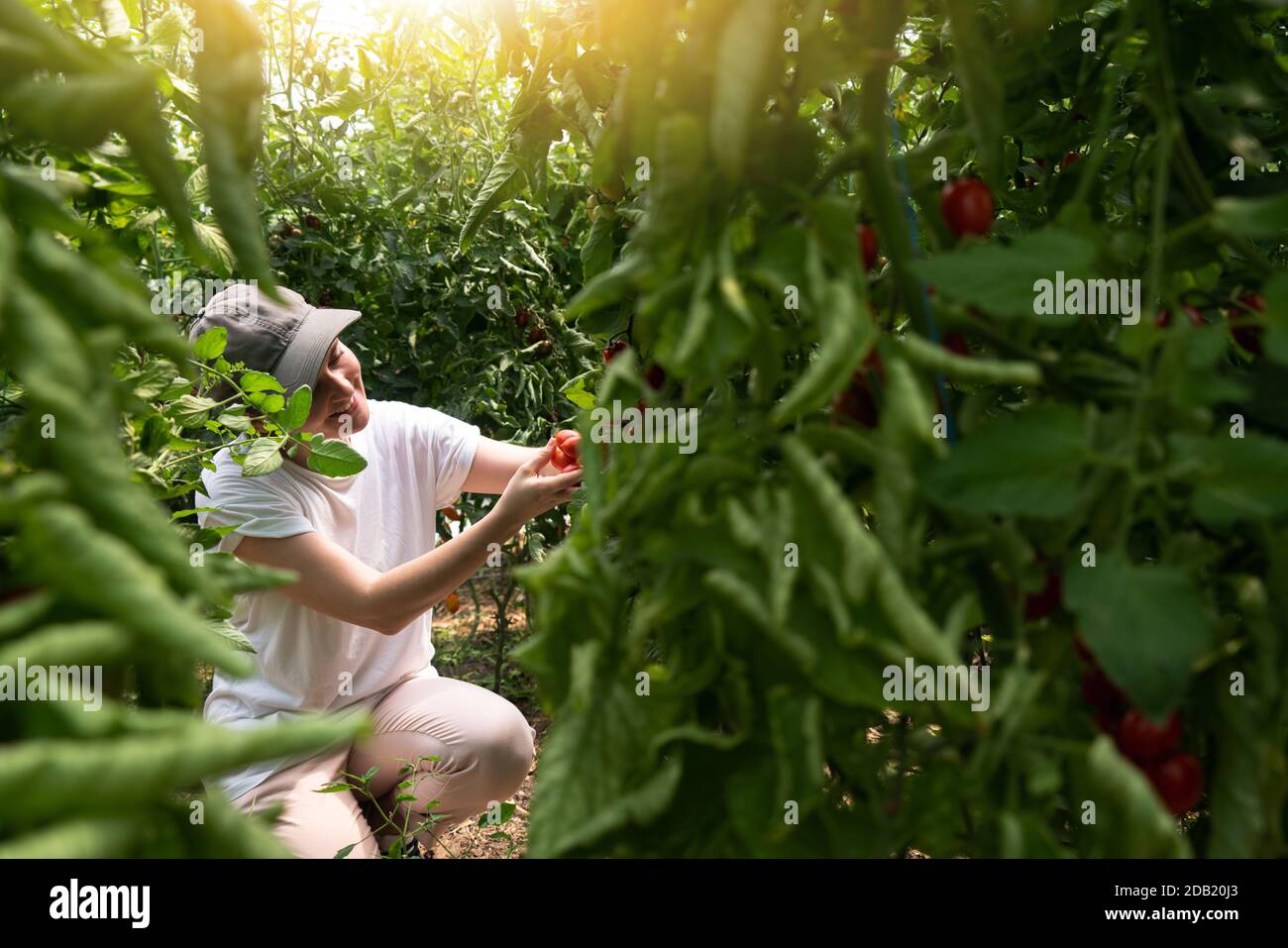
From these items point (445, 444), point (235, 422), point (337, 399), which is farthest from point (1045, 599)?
point (445, 444)

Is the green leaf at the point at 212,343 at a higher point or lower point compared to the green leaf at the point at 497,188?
lower

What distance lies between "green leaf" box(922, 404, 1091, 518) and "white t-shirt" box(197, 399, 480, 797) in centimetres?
151

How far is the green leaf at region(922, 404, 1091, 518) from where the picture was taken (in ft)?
1.44

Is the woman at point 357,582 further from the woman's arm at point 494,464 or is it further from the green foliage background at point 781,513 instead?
the green foliage background at point 781,513

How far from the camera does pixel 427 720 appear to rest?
6.42ft

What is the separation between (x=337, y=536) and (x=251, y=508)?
11.2 inches

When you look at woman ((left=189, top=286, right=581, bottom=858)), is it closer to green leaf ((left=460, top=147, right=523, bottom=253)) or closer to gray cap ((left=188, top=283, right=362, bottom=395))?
gray cap ((left=188, top=283, right=362, bottom=395))

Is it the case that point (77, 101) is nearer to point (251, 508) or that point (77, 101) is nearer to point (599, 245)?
point (599, 245)

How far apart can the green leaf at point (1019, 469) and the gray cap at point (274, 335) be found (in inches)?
61.0

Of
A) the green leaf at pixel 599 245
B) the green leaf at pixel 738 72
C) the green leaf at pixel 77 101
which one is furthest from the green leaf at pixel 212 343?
the green leaf at pixel 738 72

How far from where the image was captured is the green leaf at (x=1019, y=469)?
0.44 meters

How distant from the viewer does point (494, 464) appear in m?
2.19

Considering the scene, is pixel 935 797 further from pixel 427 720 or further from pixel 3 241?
pixel 427 720
